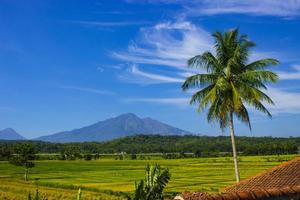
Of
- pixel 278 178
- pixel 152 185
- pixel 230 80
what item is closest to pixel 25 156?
pixel 230 80

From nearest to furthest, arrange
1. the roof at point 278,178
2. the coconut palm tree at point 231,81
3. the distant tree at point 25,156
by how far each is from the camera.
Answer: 1. the roof at point 278,178
2. the coconut palm tree at point 231,81
3. the distant tree at point 25,156

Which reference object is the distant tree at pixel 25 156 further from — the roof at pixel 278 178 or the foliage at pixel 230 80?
the roof at pixel 278 178

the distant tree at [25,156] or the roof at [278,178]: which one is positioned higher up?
the distant tree at [25,156]

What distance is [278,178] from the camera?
1093 cm

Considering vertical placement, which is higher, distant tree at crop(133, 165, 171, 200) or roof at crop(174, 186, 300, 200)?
distant tree at crop(133, 165, 171, 200)

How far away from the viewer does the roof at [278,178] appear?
34.6 feet

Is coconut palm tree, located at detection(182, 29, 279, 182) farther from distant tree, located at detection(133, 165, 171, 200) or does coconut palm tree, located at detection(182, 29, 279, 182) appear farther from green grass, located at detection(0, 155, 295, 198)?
distant tree, located at detection(133, 165, 171, 200)

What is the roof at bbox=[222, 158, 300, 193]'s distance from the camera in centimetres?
1054

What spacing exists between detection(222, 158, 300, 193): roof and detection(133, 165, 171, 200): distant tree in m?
7.17

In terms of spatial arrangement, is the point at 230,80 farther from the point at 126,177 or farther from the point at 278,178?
the point at 126,177

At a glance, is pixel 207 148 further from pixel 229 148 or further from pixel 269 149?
pixel 269 149

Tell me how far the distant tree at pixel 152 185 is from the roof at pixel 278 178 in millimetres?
7173

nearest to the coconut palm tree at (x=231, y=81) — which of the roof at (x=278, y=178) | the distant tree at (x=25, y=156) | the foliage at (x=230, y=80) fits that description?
the foliage at (x=230, y=80)


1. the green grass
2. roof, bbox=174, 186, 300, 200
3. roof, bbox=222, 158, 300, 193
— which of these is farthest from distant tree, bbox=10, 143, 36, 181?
roof, bbox=174, 186, 300, 200
